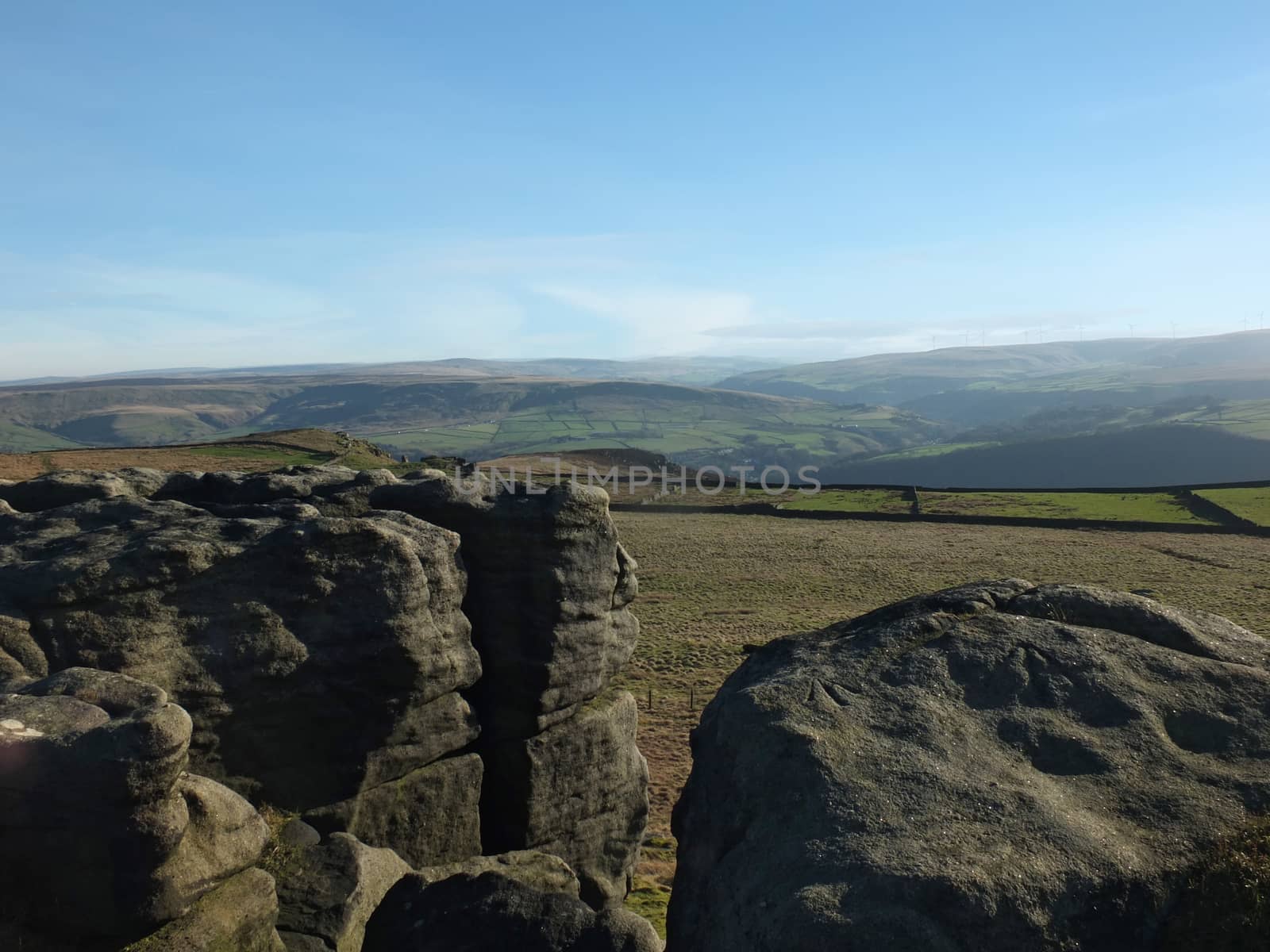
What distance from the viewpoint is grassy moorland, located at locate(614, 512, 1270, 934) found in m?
33.3

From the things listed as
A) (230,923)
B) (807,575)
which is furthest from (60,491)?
(807,575)

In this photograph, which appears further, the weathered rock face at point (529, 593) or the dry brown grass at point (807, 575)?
the dry brown grass at point (807, 575)

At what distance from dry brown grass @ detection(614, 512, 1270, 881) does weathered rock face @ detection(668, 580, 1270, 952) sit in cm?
1110

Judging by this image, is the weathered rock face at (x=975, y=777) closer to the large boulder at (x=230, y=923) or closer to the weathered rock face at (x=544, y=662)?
the weathered rock face at (x=544, y=662)

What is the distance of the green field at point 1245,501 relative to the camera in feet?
255

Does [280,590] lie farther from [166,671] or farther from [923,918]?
[923,918]

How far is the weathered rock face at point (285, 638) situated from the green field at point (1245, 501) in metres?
82.0

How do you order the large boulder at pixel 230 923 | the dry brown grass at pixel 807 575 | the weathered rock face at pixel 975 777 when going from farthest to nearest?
1. the dry brown grass at pixel 807 575
2. the large boulder at pixel 230 923
3. the weathered rock face at pixel 975 777

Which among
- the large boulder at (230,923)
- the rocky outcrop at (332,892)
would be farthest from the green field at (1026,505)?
the large boulder at (230,923)

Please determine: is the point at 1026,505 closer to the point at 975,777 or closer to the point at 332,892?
the point at 975,777

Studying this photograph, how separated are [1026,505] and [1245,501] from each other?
20153mm

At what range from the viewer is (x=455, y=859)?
17391 mm

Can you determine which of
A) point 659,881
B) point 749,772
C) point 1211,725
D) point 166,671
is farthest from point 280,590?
point 1211,725

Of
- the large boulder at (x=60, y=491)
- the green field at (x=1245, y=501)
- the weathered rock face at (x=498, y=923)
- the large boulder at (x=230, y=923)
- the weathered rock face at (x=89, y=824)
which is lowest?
the green field at (x=1245, y=501)
